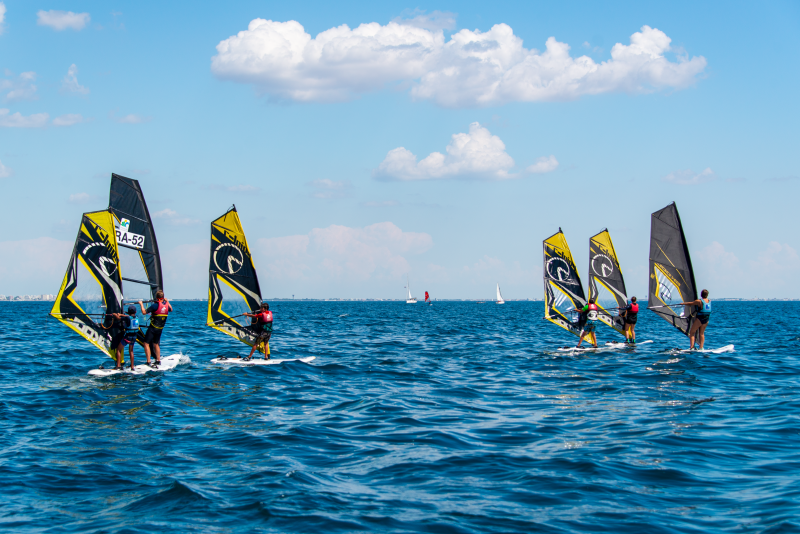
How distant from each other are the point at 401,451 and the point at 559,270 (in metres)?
18.7

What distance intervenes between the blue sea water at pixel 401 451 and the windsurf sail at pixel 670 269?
4.90m

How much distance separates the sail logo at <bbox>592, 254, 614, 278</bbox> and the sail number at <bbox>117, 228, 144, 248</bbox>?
62.1 ft

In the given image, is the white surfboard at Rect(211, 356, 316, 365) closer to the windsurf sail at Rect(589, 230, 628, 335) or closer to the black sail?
the black sail

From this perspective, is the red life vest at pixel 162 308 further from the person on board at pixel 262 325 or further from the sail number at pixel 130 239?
the person on board at pixel 262 325

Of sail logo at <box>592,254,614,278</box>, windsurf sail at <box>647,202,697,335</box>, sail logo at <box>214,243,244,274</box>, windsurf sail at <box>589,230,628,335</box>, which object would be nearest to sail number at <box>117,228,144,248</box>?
sail logo at <box>214,243,244,274</box>

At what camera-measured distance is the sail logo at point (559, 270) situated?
27064mm

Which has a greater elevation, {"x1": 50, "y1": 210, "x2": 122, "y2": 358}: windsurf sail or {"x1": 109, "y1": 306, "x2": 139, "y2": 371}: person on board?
{"x1": 50, "y1": 210, "x2": 122, "y2": 358}: windsurf sail

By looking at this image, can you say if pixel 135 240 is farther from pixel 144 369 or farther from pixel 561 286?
pixel 561 286

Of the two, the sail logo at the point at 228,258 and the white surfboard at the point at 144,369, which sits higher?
the sail logo at the point at 228,258

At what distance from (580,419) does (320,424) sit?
5.05 m

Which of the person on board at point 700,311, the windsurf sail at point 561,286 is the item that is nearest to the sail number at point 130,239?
the windsurf sail at point 561,286

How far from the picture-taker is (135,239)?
1944 centimetres

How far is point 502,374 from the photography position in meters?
19.0

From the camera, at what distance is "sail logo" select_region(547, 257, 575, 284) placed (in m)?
27.1
